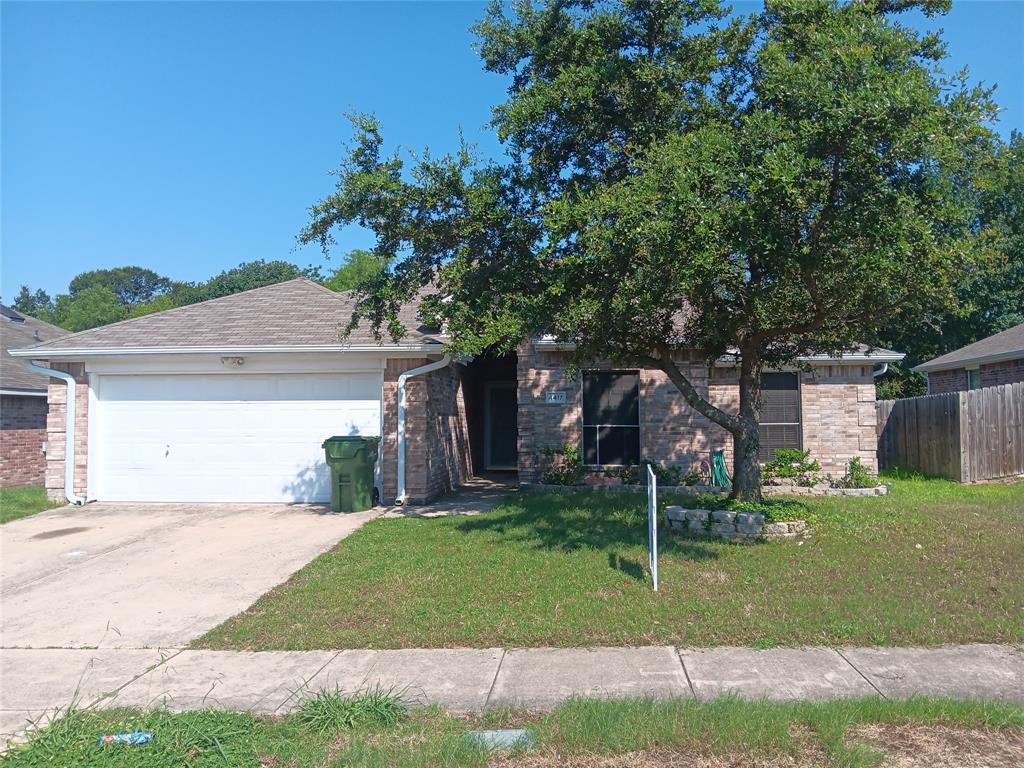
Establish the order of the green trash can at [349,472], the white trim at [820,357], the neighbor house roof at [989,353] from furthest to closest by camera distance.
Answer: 1. the neighbor house roof at [989,353]
2. the white trim at [820,357]
3. the green trash can at [349,472]

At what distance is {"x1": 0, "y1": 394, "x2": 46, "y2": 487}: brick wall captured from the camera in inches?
651

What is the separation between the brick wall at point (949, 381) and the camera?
22.6m

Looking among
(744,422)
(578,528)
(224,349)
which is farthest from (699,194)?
(224,349)

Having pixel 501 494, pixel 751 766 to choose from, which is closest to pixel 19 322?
pixel 501 494

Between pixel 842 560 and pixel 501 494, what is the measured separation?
7211 millimetres

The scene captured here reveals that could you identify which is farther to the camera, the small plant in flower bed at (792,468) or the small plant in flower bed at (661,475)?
the small plant in flower bed at (792,468)

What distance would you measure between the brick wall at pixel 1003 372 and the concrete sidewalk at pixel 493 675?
1646 centimetres

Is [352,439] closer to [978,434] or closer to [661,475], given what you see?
[661,475]

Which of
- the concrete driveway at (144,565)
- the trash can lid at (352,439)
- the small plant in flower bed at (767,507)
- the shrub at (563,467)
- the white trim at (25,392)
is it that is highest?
the white trim at (25,392)

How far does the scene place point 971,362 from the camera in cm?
2073

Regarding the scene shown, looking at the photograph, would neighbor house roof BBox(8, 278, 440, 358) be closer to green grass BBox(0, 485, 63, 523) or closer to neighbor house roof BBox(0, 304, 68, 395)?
green grass BBox(0, 485, 63, 523)

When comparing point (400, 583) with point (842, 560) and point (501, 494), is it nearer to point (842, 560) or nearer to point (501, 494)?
point (842, 560)

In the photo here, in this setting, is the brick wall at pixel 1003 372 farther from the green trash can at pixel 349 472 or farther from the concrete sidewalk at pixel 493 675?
the green trash can at pixel 349 472

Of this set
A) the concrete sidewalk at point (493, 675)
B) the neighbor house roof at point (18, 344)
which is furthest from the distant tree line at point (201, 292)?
the concrete sidewalk at point (493, 675)
